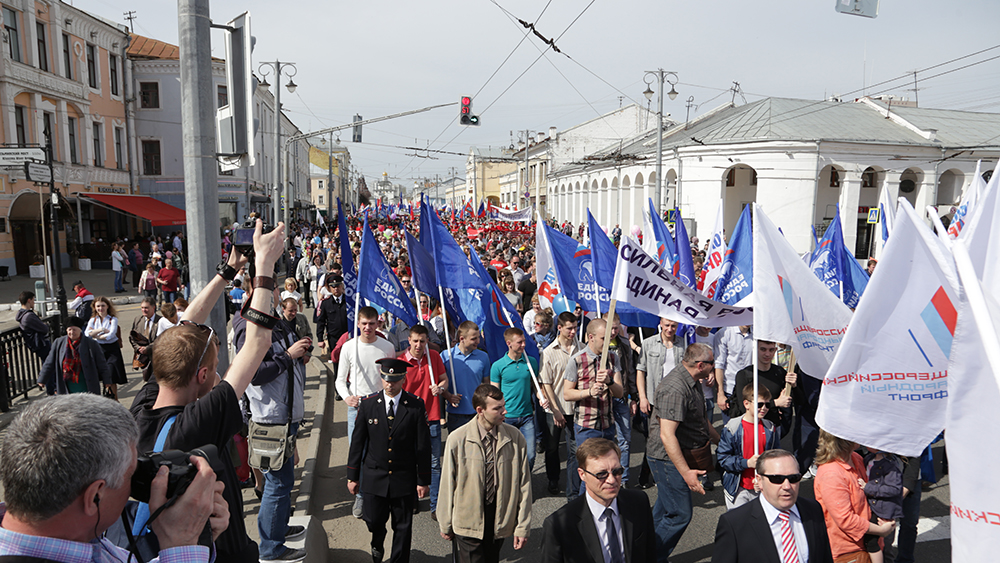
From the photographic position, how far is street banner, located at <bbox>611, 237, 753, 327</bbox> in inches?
231

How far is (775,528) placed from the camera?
3.27 meters

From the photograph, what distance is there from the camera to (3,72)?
21.9 m

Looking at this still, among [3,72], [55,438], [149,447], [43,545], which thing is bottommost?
[149,447]

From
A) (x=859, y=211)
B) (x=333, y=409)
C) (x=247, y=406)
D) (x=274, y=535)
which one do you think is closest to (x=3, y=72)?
(x=333, y=409)

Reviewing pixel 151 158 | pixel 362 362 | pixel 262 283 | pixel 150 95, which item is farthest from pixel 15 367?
pixel 150 95

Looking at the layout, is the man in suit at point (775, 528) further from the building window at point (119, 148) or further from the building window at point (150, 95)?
the building window at point (150, 95)

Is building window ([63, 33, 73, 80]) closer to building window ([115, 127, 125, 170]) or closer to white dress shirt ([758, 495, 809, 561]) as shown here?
building window ([115, 127, 125, 170])

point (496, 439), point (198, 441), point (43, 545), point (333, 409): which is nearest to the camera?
point (43, 545)

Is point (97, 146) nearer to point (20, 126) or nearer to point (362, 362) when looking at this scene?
point (20, 126)

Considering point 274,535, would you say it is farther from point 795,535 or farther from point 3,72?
point 3,72

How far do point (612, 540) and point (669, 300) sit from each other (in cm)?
300

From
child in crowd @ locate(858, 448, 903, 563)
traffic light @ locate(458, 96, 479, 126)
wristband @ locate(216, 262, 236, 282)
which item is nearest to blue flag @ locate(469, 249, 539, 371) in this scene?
child in crowd @ locate(858, 448, 903, 563)

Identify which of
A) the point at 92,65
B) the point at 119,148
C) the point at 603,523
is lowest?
the point at 603,523

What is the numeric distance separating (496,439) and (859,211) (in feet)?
118
